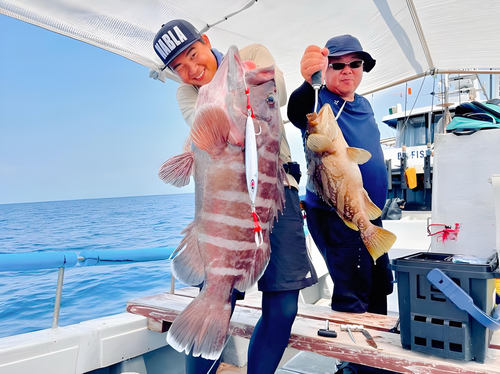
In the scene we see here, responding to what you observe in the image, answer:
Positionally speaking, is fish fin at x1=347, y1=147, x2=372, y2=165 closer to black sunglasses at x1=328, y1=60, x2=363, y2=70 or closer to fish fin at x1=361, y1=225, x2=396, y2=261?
fish fin at x1=361, y1=225, x2=396, y2=261

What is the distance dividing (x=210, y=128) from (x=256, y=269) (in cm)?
53

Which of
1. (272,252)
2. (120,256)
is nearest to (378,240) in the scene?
(272,252)

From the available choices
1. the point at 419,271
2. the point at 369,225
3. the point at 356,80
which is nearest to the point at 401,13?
the point at 356,80

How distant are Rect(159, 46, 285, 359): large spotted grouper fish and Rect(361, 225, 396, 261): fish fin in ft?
3.05

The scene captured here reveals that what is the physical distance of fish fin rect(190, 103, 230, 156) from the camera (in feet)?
3.51

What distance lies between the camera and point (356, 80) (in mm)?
2256

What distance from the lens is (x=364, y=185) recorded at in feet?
7.09

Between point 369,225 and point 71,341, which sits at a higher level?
point 369,225

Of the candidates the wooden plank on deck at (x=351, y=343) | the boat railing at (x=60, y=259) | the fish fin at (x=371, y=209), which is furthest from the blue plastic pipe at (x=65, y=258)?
the fish fin at (x=371, y=209)

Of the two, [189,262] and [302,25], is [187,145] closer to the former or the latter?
[189,262]

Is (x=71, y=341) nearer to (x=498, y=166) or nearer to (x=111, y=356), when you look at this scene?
(x=111, y=356)

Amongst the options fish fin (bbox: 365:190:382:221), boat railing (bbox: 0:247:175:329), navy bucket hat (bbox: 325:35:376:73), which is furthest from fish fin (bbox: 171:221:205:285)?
navy bucket hat (bbox: 325:35:376:73)

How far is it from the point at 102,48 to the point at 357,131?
78.8 inches

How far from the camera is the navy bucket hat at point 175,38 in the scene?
50.9 inches
